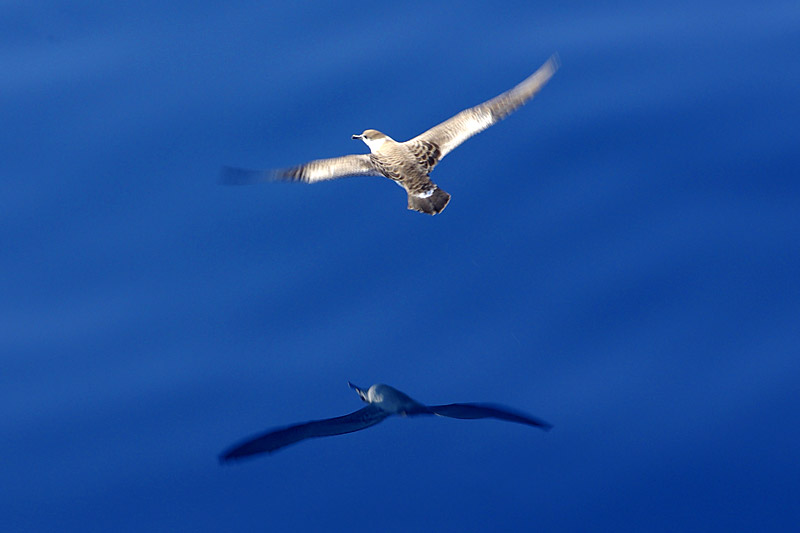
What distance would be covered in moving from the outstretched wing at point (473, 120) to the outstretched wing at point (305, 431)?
2.14 m

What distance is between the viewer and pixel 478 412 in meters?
7.35

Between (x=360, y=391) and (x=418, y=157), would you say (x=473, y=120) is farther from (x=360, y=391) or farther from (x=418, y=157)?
(x=360, y=391)

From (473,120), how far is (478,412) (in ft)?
8.12

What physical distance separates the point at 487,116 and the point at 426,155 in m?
0.71

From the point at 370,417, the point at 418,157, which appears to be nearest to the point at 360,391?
the point at 370,417

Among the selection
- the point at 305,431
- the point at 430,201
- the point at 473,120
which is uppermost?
the point at 473,120

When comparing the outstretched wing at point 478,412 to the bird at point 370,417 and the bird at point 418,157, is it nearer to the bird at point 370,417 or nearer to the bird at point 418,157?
the bird at point 370,417

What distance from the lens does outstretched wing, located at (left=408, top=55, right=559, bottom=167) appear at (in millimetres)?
8234

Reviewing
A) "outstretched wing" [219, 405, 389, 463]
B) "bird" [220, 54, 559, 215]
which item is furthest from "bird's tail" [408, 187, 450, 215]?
"outstretched wing" [219, 405, 389, 463]

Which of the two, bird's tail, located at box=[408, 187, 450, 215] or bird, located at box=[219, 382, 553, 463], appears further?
bird's tail, located at box=[408, 187, 450, 215]

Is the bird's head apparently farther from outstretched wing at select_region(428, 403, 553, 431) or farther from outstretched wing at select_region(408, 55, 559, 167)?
outstretched wing at select_region(428, 403, 553, 431)

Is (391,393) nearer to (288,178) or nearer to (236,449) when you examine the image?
(236,449)

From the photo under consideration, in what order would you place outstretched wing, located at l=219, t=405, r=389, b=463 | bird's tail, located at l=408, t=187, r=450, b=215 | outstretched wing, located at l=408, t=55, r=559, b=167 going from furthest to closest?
1. outstretched wing, located at l=408, t=55, r=559, b=167
2. bird's tail, located at l=408, t=187, r=450, b=215
3. outstretched wing, located at l=219, t=405, r=389, b=463

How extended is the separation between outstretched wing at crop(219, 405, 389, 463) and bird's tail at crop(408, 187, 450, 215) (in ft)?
5.03
